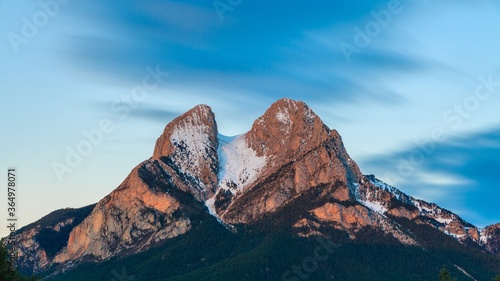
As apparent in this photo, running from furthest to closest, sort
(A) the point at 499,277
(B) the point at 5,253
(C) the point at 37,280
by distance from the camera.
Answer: (A) the point at 499,277, (C) the point at 37,280, (B) the point at 5,253

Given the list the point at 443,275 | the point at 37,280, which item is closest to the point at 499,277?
the point at 443,275

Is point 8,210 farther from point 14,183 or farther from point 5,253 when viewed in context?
point 5,253

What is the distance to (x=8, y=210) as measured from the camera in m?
114

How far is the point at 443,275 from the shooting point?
158 meters

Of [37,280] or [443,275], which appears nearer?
[37,280]

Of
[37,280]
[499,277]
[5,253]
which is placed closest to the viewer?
[5,253]

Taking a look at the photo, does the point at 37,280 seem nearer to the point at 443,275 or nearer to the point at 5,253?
the point at 5,253

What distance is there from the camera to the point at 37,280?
111938 mm

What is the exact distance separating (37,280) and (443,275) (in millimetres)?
77467

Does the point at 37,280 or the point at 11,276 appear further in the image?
the point at 37,280

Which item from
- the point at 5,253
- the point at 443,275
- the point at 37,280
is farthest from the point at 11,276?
the point at 443,275

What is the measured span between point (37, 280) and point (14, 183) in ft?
42.2

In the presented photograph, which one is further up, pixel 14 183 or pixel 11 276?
pixel 14 183

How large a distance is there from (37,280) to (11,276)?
10.8 m
